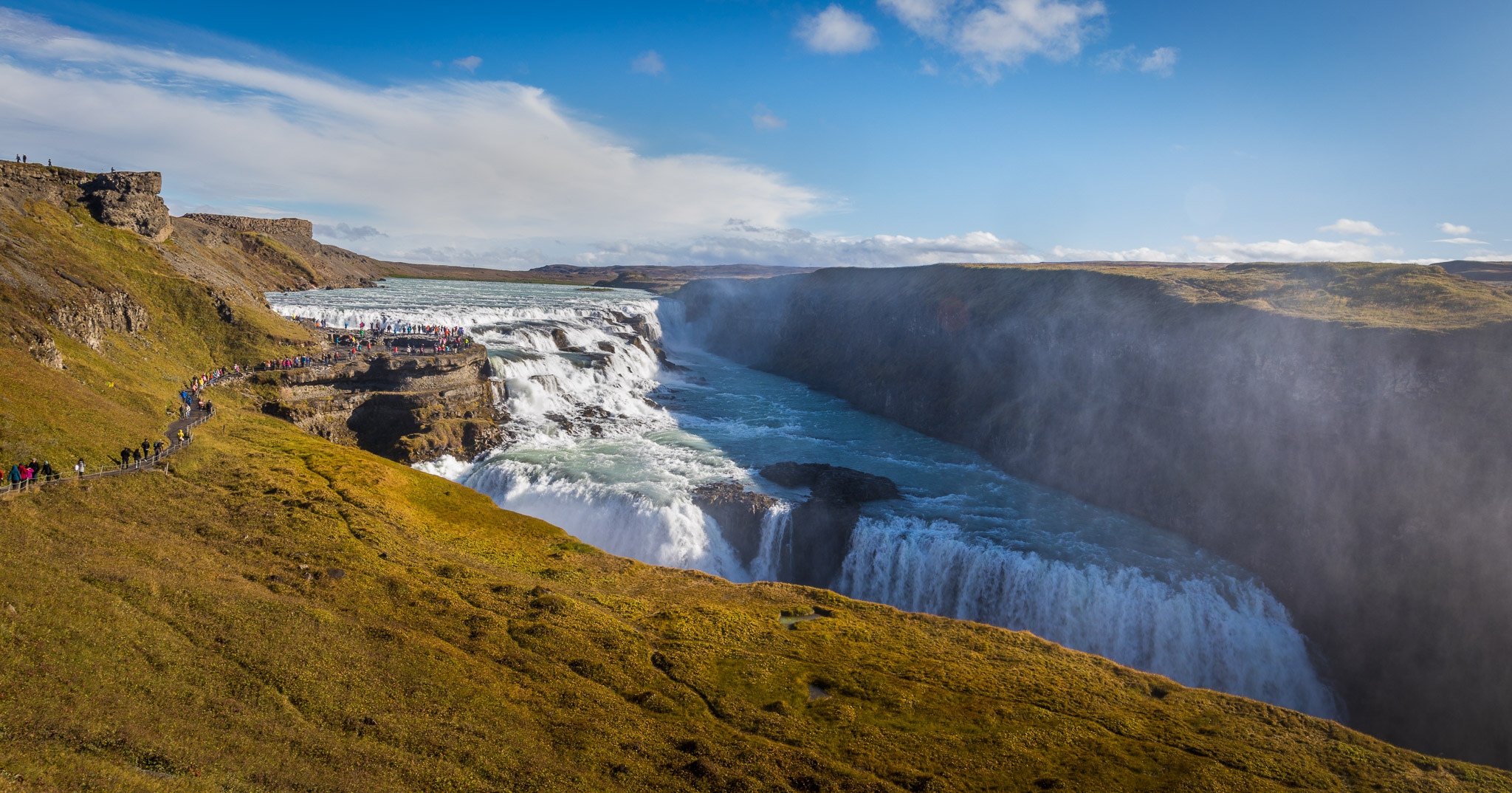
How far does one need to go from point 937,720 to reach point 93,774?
20.3 metres

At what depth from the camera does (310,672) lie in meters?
17.2

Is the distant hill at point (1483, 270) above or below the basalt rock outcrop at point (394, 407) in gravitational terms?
above

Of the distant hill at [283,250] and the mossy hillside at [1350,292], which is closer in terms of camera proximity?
the mossy hillside at [1350,292]

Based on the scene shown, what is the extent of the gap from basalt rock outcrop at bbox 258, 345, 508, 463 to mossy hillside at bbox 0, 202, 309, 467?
636 centimetres

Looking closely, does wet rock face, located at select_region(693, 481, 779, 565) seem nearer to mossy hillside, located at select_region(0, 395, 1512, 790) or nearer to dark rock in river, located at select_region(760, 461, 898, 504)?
dark rock in river, located at select_region(760, 461, 898, 504)

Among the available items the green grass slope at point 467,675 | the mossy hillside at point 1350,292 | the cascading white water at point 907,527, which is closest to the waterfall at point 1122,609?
the cascading white water at point 907,527

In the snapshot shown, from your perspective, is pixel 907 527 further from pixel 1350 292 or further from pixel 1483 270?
pixel 1483 270

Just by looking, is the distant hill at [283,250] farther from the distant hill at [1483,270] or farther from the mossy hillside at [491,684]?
the distant hill at [1483,270]

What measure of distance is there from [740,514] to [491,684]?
2622 centimetres

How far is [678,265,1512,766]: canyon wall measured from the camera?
34.1 meters

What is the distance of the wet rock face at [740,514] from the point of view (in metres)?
43.7

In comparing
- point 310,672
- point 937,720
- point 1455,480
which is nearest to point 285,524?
point 310,672

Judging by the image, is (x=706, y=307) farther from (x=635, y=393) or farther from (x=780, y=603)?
(x=780, y=603)

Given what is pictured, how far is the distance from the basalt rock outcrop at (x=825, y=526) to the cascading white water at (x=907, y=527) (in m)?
0.66
